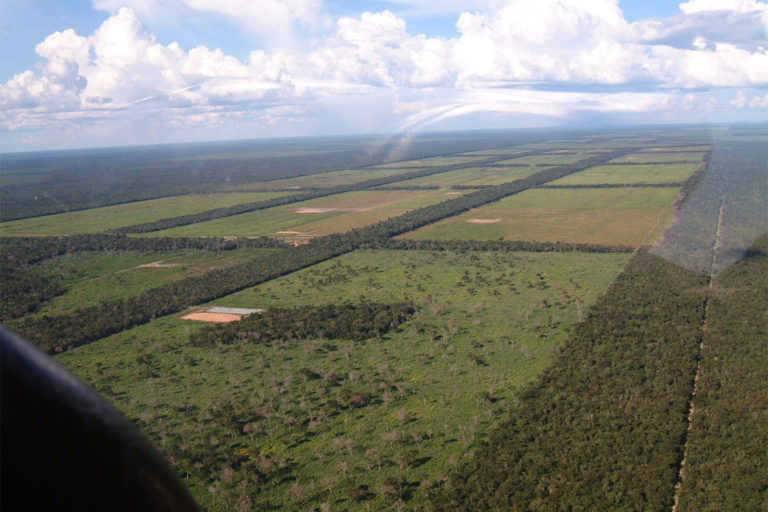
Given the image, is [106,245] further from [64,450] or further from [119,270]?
[64,450]

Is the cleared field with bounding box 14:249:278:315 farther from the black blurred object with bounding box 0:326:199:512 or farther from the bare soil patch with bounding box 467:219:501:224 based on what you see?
the black blurred object with bounding box 0:326:199:512

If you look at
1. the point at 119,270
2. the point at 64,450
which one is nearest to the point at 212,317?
the point at 119,270

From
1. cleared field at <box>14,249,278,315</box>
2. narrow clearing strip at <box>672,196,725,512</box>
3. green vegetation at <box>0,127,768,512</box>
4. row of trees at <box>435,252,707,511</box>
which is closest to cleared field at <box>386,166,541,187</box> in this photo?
green vegetation at <box>0,127,768,512</box>

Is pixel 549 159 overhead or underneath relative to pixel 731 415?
overhead

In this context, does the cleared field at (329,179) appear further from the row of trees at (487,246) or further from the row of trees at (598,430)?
the row of trees at (598,430)

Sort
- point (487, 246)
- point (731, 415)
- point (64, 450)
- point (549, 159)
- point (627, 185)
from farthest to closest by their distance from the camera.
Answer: point (549, 159), point (627, 185), point (487, 246), point (731, 415), point (64, 450)
